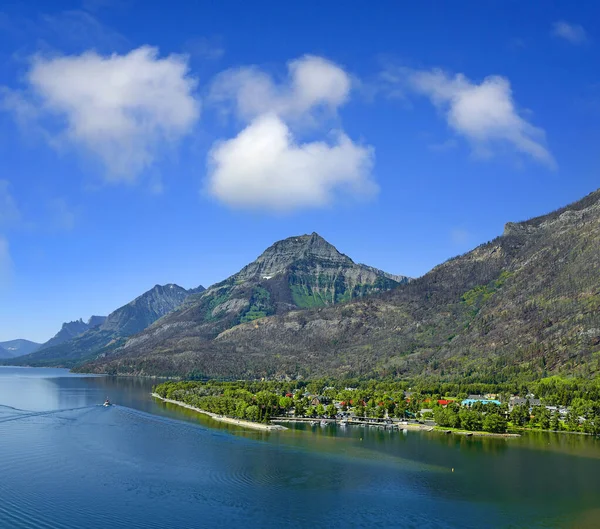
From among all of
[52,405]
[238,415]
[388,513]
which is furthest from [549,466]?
[52,405]

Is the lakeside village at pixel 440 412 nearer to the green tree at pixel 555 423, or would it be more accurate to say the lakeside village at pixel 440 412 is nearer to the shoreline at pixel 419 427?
the green tree at pixel 555 423

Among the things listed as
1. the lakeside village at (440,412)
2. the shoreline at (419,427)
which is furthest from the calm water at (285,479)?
the lakeside village at (440,412)

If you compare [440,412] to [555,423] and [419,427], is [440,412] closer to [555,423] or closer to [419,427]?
[419,427]

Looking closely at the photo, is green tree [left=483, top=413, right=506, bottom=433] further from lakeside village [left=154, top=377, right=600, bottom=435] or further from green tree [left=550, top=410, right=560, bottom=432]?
green tree [left=550, top=410, right=560, bottom=432]

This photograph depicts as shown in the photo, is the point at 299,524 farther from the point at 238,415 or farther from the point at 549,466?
the point at 238,415

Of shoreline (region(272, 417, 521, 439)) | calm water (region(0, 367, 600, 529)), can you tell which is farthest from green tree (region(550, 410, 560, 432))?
shoreline (region(272, 417, 521, 439))

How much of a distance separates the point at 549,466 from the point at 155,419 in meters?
104

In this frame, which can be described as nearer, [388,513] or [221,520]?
[221,520]

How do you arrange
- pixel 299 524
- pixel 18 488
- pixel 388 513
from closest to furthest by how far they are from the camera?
pixel 299 524, pixel 388 513, pixel 18 488

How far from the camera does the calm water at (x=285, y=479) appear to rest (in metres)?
78.3

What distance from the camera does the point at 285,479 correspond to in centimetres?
9675

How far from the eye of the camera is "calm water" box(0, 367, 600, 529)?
257ft

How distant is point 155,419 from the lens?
166000 millimetres

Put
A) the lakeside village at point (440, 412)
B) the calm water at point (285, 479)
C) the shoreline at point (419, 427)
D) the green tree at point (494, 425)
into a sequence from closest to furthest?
the calm water at point (285, 479) → the shoreline at point (419, 427) → the green tree at point (494, 425) → the lakeside village at point (440, 412)
